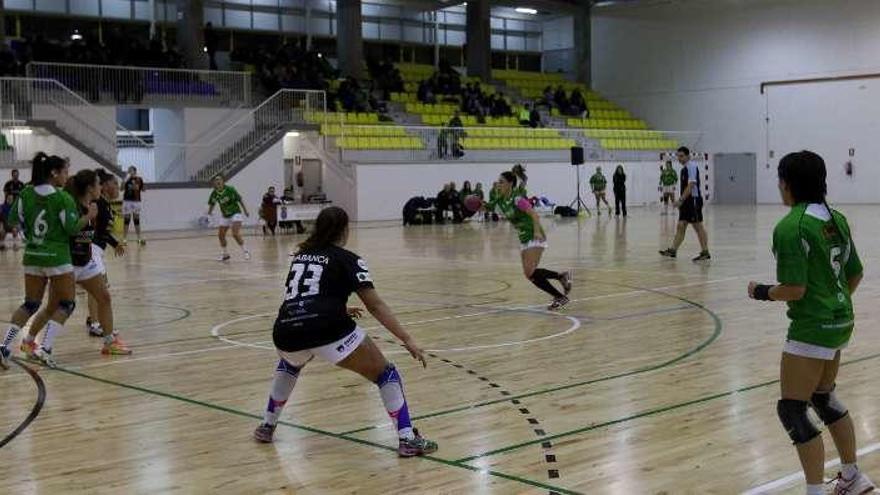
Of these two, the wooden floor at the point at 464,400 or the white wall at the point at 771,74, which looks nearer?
the wooden floor at the point at 464,400

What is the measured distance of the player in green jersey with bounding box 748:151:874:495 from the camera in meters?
4.87

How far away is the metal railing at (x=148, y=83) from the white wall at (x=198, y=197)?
268 cm

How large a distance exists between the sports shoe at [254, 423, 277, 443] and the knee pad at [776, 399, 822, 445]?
3.18 m

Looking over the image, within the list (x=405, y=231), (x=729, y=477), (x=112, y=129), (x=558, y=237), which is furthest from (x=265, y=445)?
(x=112, y=129)

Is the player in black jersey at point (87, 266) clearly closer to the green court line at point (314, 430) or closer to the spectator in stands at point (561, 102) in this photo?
the green court line at point (314, 430)

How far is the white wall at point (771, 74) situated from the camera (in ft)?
142

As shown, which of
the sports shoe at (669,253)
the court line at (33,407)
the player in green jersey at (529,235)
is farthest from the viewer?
the sports shoe at (669,253)

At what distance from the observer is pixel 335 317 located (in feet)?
20.0

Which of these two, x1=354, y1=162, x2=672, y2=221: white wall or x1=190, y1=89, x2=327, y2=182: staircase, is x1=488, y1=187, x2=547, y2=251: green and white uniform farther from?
x1=354, y1=162, x2=672, y2=221: white wall

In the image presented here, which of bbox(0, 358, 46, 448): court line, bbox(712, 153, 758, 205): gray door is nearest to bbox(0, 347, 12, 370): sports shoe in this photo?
bbox(0, 358, 46, 448): court line

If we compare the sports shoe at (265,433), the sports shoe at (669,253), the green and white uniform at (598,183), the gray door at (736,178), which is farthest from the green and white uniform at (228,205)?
the gray door at (736,178)

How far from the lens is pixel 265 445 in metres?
6.66

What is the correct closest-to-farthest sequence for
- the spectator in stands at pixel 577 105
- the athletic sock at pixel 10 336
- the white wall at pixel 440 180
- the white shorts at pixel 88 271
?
the athletic sock at pixel 10 336 < the white shorts at pixel 88 271 < the white wall at pixel 440 180 < the spectator in stands at pixel 577 105

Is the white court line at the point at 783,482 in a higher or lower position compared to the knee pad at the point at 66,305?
lower
